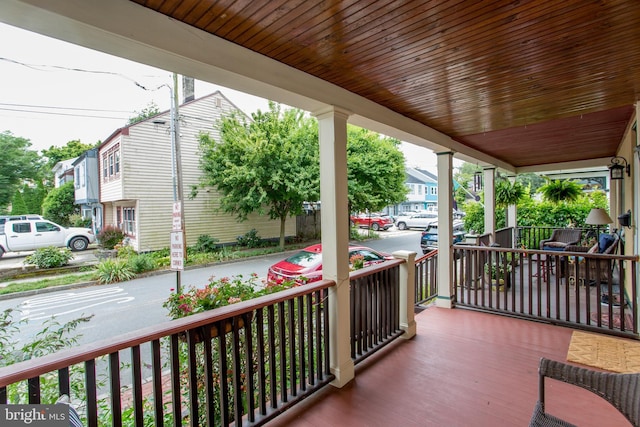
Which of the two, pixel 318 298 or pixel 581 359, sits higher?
pixel 318 298

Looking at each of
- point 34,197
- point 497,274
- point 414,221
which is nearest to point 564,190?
point 497,274

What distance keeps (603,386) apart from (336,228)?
1.73m

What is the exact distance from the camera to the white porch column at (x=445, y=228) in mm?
4352

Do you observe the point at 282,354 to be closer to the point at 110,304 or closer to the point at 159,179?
the point at 110,304

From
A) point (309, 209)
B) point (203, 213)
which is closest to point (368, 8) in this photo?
point (203, 213)

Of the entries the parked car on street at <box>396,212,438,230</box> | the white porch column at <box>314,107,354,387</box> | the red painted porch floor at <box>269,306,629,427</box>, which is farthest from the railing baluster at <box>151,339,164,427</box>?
the parked car on street at <box>396,212,438,230</box>

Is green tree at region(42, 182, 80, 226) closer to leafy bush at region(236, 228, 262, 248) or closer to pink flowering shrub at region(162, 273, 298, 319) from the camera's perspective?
leafy bush at region(236, 228, 262, 248)

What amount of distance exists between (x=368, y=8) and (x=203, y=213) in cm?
1014

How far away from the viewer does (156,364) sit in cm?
156

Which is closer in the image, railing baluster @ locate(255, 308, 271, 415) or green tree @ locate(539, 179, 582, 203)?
railing baluster @ locate(255, 308, 271, 415)

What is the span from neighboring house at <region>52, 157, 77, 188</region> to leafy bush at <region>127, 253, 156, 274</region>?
38.6 ft

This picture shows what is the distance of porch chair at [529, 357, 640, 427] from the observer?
4.48 ft

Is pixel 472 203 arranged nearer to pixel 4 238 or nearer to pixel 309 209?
pixel 309 209

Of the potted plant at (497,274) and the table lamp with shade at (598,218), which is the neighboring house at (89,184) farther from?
the table lamp with shade at (598,218)
